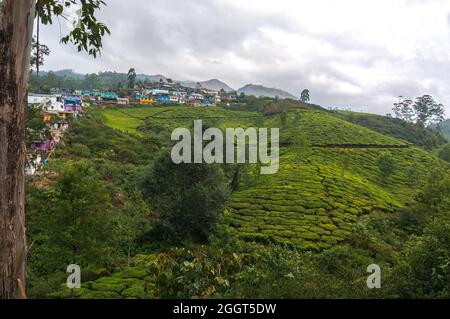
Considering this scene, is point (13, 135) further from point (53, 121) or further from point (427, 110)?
point (427, 110)

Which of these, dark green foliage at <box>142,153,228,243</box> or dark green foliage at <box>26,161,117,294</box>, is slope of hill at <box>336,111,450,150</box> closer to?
dark green foliage at <box>142,153,228,243</box>

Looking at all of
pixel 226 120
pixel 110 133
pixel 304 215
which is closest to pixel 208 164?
pixel 304 215

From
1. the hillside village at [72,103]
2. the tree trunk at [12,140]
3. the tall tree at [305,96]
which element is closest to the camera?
the tree trunk at [12,140]

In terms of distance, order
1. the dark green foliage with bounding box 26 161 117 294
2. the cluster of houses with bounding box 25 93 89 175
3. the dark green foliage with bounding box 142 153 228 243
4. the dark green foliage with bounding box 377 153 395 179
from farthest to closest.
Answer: the dark green foliage with bounding box 377 153 395 179, the cluster of houses with bounding box 25 93 89 175, the dark green foliage with bounding box 142 153 228 243, the dark green foliage with bounding box 26 161 117 294

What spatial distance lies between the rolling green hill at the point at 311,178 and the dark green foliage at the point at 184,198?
3.58m

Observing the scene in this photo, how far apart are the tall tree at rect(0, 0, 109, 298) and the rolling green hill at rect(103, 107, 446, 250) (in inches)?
767

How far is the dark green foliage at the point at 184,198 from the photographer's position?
2041cm

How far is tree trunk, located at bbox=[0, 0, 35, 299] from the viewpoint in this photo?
3373 millimetres

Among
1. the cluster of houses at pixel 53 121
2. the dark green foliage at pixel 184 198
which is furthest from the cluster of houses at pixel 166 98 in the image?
the dark green foliage at pixel 184 198

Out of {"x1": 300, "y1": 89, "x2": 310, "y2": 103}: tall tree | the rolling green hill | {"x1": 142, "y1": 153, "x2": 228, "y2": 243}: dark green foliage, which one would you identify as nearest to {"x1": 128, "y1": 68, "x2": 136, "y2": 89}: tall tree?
the rolling green hill

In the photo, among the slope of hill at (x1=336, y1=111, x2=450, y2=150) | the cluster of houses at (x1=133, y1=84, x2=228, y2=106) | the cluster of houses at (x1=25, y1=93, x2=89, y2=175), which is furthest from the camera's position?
the cluster of houses at (x1=133, y1=84, x2=228, y2=106)

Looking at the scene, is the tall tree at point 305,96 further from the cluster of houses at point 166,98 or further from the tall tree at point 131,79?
the tall tree at point 131,79

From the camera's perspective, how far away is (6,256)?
3404 mm

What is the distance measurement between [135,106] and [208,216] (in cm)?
6755
